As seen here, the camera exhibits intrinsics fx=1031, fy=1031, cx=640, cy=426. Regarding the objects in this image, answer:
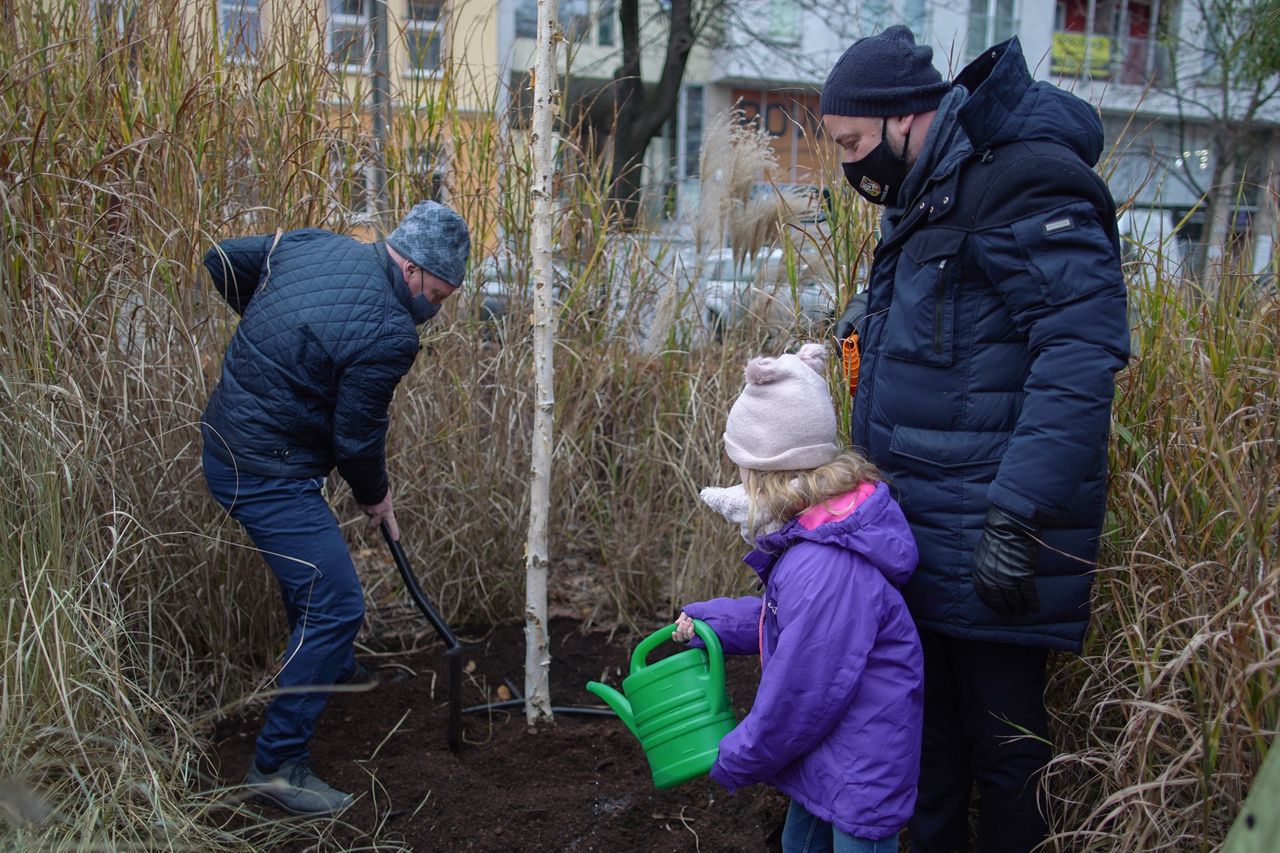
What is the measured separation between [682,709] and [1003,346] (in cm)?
104

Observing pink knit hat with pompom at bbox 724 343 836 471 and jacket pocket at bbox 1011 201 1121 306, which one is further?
pink knit hat with pompom at bbox 724 343 836 471

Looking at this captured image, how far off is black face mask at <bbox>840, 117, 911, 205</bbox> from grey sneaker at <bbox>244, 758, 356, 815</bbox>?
2185mm

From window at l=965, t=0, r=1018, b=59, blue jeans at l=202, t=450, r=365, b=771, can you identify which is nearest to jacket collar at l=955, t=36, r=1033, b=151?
blue jeans at l=202, t=450, r=365, b=771

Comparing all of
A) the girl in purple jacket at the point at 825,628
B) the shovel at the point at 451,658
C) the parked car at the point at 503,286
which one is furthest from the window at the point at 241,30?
the girl in purple jacket at the point at 825,628

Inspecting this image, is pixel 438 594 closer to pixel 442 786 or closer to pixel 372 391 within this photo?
pixel 442 786

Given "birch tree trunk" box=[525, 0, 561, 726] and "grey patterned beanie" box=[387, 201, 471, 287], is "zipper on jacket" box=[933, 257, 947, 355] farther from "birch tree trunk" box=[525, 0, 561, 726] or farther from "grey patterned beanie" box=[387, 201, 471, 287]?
"grey patterned beanie" box=[387, 201, 471, 287]

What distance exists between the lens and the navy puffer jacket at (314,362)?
9.46 ft

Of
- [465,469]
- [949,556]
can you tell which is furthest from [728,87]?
[949,556]

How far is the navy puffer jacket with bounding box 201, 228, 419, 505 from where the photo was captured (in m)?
2.88

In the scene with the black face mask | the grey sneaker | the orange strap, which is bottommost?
the grey sneaker

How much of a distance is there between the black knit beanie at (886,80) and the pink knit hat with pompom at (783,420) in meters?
0.58

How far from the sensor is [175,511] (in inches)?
132

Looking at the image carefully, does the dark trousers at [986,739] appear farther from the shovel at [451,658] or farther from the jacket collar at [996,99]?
the shovel at [451,658]

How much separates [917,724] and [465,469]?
7.89 feet
